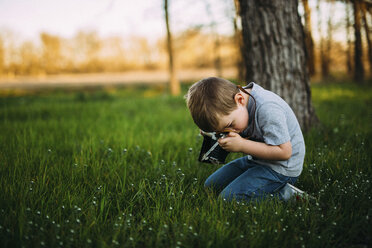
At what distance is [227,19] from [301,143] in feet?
24.0

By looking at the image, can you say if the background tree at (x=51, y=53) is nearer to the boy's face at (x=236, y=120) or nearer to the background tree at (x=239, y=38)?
the background tree at (x=239, y=38)

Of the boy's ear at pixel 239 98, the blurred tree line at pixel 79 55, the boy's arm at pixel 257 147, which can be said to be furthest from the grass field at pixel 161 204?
the blurred tree line at pixel 79 55

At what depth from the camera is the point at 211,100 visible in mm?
1696

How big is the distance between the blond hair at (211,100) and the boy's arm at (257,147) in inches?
6.3

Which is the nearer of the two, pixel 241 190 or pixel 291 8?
pixel 241 190

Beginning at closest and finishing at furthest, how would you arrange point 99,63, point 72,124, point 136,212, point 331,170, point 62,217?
1. point 62,217
2. point 136,212
3. point 331,170
4. point 72,124
5. point 99,63

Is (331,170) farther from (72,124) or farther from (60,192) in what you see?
(72,124)

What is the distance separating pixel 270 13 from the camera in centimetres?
308

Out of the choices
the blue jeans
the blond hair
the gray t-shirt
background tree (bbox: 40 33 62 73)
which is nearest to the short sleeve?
the gray t-shirt

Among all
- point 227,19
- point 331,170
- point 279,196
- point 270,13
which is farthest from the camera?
point 227,19

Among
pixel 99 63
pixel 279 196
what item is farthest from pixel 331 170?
pixel 99 63

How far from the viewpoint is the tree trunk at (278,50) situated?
10.2 feet

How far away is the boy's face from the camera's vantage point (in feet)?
5.78

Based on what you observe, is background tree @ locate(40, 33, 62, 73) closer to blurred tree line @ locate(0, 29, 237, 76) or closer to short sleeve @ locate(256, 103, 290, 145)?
blurred tree line @ locate(0, 29, 237, 76)
